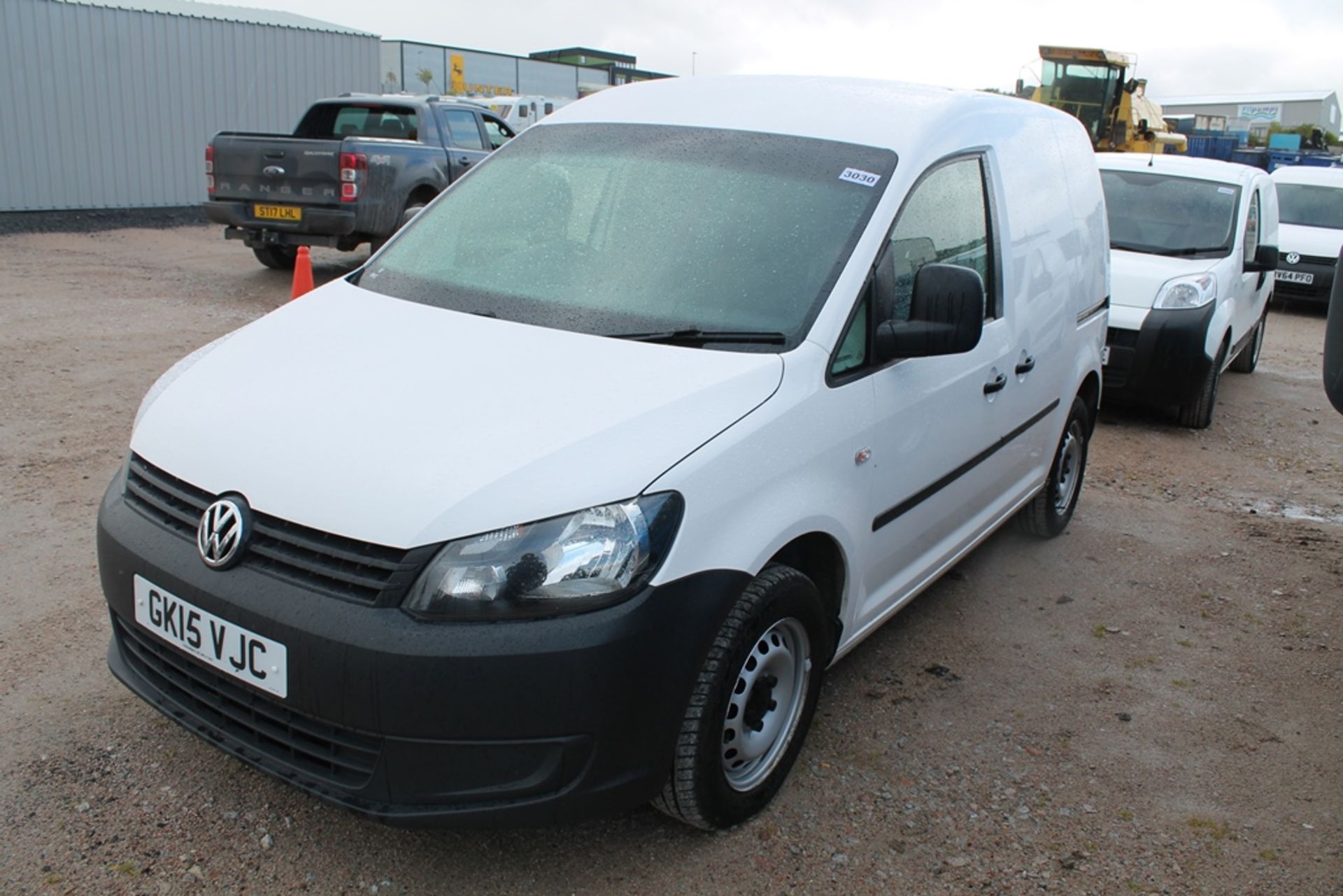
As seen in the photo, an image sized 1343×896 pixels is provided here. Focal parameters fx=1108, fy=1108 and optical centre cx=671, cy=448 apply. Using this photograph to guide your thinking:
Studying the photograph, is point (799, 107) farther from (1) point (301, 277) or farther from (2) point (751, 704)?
(1) point (301, 277)

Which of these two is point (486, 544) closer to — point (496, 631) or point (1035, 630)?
point (496, 631)

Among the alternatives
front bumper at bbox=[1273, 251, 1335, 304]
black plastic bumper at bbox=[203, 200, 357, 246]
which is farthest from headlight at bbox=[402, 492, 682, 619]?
front bumper at bbox=[1273, 251, 1335, 304]

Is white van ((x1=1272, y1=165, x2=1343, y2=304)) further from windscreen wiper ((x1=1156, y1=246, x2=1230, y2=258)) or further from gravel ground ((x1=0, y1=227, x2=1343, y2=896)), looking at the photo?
gravel ground ((x1=0, y1=227, x2=1343, y2=896))

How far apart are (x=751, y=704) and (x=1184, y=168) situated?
7634 mm

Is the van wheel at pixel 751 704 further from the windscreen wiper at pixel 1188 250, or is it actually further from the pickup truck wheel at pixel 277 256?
the pickup truck wheel at pixel 277 256

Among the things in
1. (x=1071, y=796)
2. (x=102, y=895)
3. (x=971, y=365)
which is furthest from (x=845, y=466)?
(x=102, y=895)

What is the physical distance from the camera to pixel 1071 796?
3.21 metres

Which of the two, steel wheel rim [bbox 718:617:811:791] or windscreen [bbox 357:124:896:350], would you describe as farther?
windscreen [bbox 357:124:896:350]

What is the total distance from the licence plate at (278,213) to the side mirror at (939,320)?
883 centimetres

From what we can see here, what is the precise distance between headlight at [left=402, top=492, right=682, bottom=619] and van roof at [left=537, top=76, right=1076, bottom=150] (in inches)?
66.5

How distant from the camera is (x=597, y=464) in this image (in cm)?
242

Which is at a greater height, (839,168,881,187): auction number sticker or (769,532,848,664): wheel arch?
(839,168,881,187): auction number sticker

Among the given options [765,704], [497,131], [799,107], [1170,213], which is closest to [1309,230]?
[1170,213]

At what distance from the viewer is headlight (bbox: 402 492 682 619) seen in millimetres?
2291
